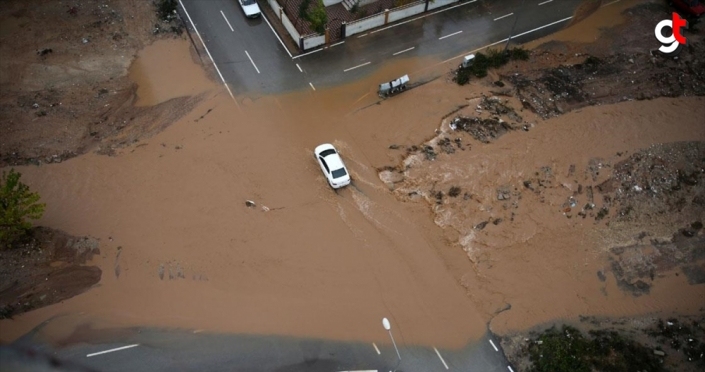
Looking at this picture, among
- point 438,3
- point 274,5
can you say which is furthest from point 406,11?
point 274,5

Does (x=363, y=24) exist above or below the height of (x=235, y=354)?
above

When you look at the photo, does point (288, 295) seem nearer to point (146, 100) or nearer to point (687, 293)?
point (146, 100)

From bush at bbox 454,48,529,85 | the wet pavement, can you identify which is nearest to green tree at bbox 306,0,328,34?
bush at bbox 454,48,529,85

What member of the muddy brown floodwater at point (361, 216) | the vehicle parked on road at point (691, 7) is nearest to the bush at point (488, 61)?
the muddy brown floodwater at point (361, 216)

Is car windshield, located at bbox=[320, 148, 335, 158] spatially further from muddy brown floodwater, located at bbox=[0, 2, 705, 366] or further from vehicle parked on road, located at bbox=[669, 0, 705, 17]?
vehicle parked on road, located at bbox=[669, 0, 705, 17]

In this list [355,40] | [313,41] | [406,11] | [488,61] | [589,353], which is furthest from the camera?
[406,11]

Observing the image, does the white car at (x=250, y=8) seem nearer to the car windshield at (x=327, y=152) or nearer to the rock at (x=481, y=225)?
the car windshield at (x=327, y=152)

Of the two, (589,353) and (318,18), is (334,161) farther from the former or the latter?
(589,353)
